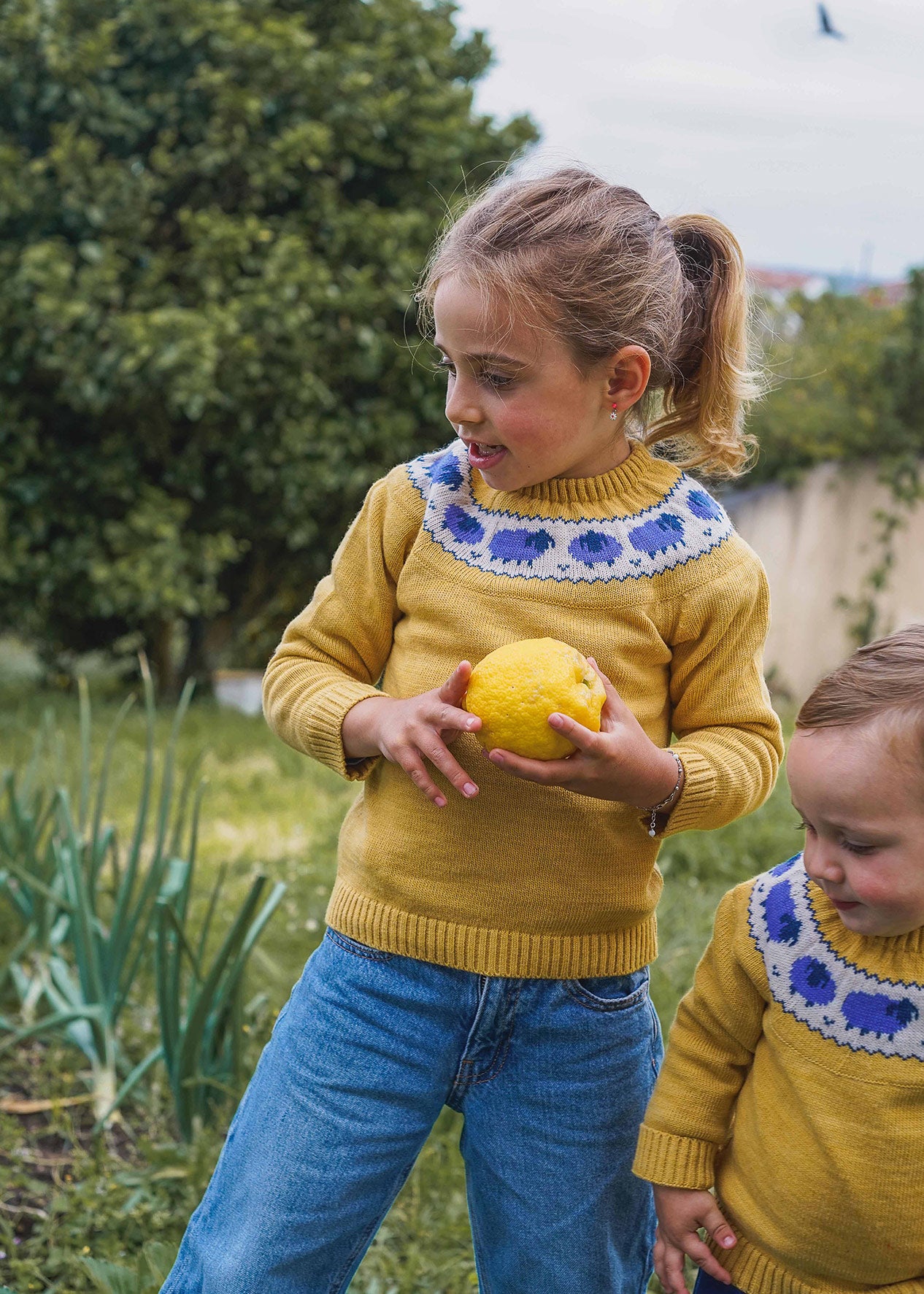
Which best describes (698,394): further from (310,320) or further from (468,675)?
(310,320)

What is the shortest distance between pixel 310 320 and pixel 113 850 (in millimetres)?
3420

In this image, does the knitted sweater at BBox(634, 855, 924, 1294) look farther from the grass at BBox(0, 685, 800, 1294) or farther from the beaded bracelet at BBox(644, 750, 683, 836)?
the grass at BBox(0, 685, 800, 1294)

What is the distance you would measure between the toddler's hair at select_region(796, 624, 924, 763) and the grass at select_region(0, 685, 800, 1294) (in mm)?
1218

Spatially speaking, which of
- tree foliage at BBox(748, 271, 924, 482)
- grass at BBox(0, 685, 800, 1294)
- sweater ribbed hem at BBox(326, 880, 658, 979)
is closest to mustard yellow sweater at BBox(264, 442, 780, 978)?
sweater ribbed hem at BBox(326, 880, 658, 979)

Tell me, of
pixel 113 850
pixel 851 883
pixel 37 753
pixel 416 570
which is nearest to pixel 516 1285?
pixel 851 883

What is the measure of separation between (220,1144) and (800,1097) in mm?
1259

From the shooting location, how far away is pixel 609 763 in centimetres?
129

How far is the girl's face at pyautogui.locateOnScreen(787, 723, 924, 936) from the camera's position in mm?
1218

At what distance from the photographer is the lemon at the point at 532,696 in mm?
1241

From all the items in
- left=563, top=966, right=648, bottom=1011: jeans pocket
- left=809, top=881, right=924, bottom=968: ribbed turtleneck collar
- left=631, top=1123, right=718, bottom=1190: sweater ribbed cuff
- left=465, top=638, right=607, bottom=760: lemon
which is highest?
left=465, top=638, right=607, bottom=760: lemon

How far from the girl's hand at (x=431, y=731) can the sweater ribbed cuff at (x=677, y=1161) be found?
1.44ft

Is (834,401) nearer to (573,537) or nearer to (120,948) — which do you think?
(120,948)

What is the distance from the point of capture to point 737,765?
1432 millimetres

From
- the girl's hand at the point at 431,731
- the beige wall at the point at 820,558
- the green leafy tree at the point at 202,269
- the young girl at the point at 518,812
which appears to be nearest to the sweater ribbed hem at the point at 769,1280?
the young girl at the point at 518,812
